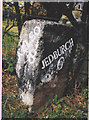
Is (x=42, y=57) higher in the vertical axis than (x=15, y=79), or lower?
higher

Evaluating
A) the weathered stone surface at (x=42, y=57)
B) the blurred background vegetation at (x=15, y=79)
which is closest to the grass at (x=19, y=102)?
the blurred background vegetation at (x=15, y=79)

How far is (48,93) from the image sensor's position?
2.48 metres

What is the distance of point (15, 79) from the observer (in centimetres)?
288

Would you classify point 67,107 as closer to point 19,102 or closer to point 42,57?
point 19,102

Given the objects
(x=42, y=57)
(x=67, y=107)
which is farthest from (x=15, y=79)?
(x=67, y=107)

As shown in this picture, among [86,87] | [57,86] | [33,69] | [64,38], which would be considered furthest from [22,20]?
[86,87]

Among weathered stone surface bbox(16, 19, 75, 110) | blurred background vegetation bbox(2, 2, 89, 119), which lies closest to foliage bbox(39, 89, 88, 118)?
blurred background vegetation bbox(2, 2, 89, 119)

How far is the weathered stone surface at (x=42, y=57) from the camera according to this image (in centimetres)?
211

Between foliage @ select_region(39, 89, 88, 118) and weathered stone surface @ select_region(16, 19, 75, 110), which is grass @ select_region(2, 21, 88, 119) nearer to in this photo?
foliage @ select_region(39, 89, 88, 118)

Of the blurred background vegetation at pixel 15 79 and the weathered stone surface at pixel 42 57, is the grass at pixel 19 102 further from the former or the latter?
the weathered stone surface at pixel 42 57

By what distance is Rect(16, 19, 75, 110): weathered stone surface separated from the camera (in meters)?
2.11

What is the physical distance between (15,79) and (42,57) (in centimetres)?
Result: 98

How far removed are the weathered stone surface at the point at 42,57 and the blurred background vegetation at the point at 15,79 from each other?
0.20m

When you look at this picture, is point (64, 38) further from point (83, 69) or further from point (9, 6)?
point (9, 6)
